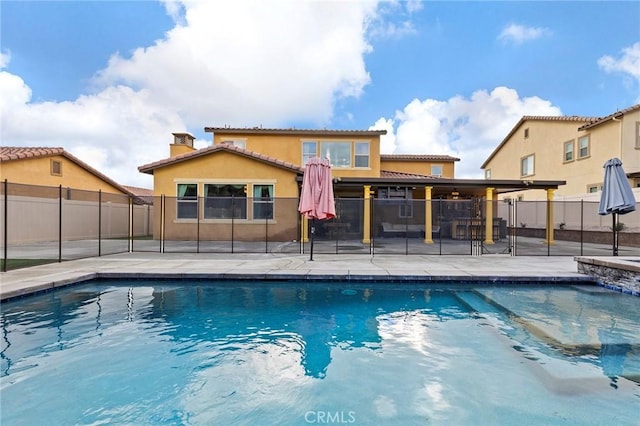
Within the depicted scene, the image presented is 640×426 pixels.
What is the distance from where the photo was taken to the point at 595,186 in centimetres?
1873

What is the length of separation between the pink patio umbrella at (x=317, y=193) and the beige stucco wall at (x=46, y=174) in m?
13.6

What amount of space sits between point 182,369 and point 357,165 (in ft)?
53.8

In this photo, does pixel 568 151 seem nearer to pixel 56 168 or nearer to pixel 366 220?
pixel 366 220

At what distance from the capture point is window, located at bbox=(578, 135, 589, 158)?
1931cm

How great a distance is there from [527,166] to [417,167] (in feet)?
25.6

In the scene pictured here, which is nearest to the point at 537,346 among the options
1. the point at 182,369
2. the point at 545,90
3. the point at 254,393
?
the point at 254,393

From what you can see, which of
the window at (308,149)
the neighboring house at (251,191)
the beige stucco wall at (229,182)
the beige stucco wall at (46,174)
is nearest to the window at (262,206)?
the neighboring house at (251,191)

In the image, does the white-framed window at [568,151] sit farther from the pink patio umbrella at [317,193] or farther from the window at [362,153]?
the pink patio umbrella at [317,193]

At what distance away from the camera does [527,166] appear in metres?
24.3

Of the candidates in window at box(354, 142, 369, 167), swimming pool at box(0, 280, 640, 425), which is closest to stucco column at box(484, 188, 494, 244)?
window at box(354, 142, 369, 167)

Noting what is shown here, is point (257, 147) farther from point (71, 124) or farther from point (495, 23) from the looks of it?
point (495, 23)

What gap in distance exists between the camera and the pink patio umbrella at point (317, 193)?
1034cm

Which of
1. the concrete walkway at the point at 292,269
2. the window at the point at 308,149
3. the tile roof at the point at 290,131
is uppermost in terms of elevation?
the tile roof at the point at 290,131

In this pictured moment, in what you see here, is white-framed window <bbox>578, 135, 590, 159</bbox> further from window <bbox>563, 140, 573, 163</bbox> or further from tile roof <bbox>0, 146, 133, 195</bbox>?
tile roof <bbox>0, 146, 133, 195</bbox>
